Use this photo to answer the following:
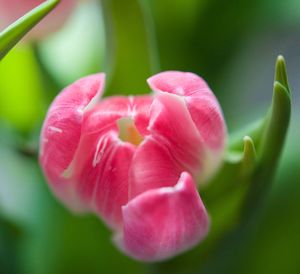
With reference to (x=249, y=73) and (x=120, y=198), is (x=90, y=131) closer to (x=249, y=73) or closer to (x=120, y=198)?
(x=120, y=198)

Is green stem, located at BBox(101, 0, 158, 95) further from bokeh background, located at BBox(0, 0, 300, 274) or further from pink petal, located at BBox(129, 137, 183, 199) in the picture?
pink petal, located at BBox(129, 137, 183, 199)

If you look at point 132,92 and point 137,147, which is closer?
point 137,147

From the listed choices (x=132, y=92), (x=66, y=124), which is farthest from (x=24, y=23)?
(x=132, y=92)

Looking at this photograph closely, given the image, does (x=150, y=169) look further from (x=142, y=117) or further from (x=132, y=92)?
(x=132, y=92)

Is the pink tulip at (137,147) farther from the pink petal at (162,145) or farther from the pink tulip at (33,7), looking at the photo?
the pink tulip at (33,7)

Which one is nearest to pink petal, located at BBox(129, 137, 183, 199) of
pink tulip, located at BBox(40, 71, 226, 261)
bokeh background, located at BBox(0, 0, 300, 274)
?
pink tulip, located at BBox(40, 71, 226, 261)

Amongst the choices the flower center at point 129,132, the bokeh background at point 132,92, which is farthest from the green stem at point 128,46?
the flower center at point 129,132

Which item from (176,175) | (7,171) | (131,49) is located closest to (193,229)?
(176,175)

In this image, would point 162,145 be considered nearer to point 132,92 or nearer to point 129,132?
point 129,132
